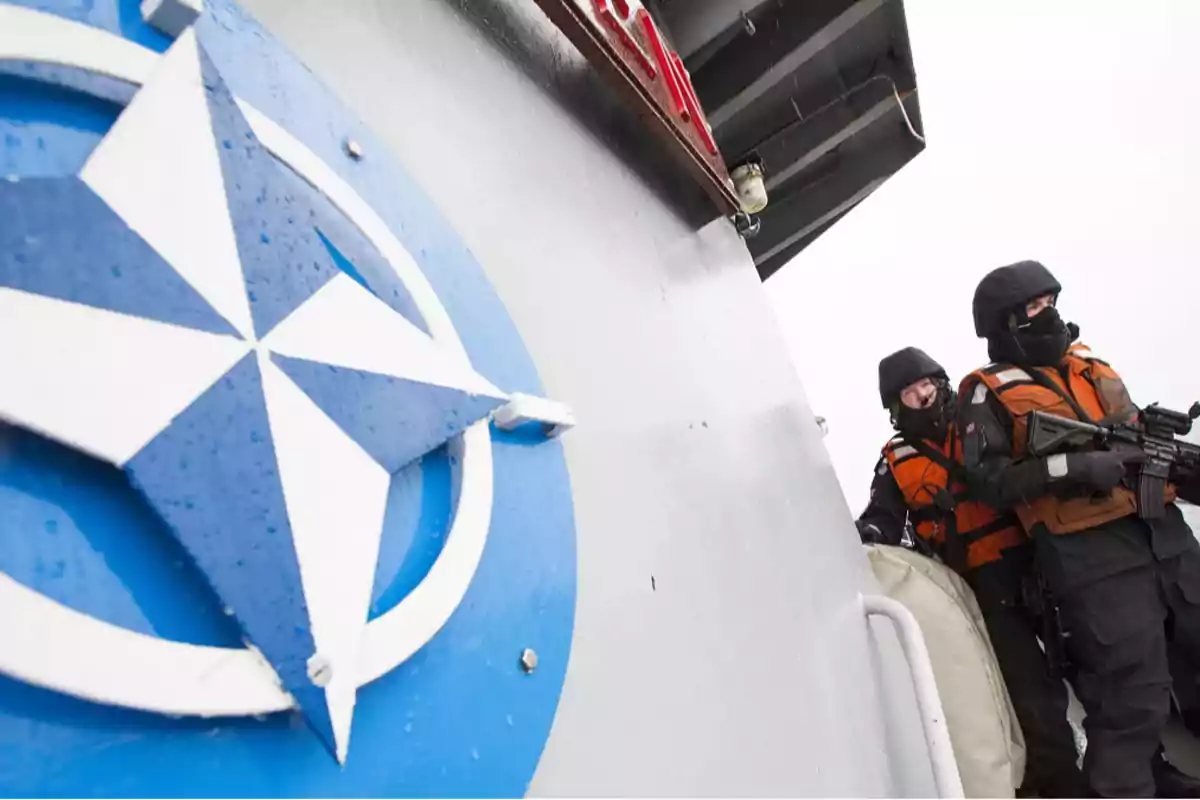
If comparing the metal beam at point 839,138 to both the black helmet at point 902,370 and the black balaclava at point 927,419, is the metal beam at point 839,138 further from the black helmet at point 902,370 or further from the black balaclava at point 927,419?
the black balaclava at point 927,419

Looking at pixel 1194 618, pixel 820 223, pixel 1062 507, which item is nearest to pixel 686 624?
pixel 1062 507

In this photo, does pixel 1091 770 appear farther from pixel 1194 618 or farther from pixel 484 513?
pixel 484 513

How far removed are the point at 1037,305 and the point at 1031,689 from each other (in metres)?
0.80

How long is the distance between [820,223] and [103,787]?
201 centimetres

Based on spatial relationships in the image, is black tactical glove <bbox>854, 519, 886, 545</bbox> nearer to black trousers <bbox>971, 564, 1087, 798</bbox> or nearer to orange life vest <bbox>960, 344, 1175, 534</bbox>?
black trousers <bbox>971, 564, 1087, 798</bbox>

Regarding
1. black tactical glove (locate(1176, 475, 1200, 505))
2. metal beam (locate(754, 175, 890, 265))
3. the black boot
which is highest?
metal beam (locate(754, 175, 890, 265))

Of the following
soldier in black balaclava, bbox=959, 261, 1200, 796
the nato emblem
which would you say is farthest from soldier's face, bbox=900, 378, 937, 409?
the nato emblem

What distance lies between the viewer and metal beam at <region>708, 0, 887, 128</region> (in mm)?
1393

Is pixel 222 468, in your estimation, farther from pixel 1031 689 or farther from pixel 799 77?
pixel 1031 689

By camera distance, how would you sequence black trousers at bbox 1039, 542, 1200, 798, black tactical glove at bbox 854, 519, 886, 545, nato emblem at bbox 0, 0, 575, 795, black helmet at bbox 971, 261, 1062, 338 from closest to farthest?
1. nato emblem at bbox 0, 0, 575, 795
2. black trousers at bbox 1039, 542, 1200, 798
3. black helmet at bbox 971, 261, 1062, 338
4. black tactical glove at bbox 854, 519, 886, 545

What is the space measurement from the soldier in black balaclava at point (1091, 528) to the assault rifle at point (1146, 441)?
2 cm

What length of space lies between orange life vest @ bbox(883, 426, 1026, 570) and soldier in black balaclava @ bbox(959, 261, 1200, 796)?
0.33ft

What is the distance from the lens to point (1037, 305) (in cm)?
164

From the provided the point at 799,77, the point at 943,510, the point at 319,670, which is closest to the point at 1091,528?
→ the point at 943,510
